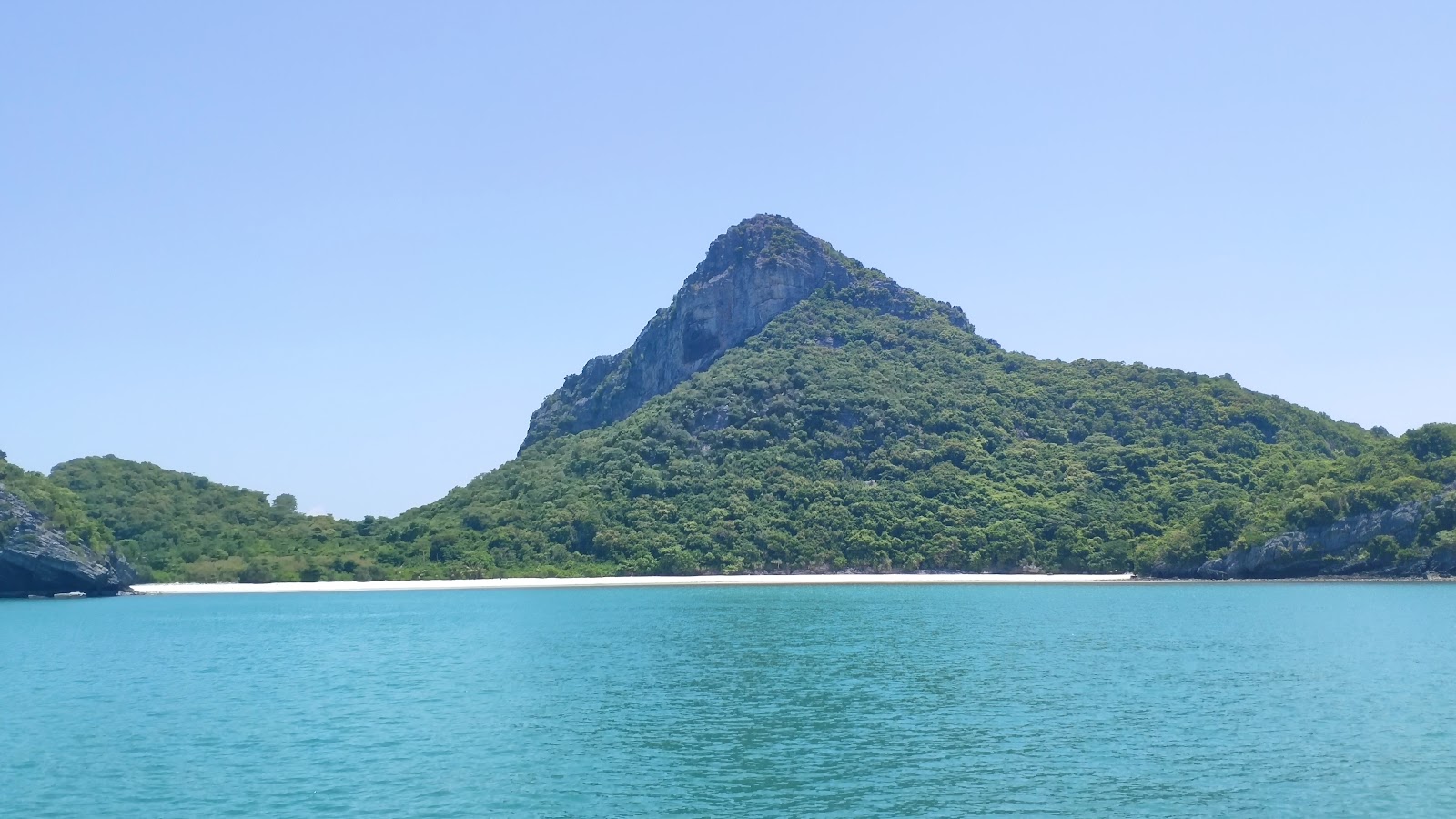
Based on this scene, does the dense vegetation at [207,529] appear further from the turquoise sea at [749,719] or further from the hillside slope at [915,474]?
the turquoise sea at [749,719]

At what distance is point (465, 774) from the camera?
28766mm

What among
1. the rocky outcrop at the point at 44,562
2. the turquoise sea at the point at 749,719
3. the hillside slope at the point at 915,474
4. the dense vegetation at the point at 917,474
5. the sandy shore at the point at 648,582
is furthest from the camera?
the hillside slope at the point at 915,474

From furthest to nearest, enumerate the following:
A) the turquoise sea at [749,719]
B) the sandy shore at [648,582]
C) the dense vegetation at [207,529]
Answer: the dense vegetation at [207,529], the sandy shore at [648,582], the turquoise sea at [749,719]

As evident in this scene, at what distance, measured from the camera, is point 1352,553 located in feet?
365

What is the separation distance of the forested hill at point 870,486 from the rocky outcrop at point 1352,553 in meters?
0.68

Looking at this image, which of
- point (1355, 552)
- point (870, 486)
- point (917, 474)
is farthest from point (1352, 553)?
point (870, 486)

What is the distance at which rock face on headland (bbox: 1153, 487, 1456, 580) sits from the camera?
107m

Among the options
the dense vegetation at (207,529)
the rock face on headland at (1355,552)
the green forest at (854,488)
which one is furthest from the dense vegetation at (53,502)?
the rock face on headland at (1355,552)

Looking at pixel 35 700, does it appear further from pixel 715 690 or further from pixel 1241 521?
pixel 1241 521

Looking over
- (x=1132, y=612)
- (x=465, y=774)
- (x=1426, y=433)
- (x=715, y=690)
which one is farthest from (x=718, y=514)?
(x=465, y=774)

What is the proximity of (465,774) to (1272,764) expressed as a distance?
20.9 meters

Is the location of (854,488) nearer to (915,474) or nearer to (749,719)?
(915,474)

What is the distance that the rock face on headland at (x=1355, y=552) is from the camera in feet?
351

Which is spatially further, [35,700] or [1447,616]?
[1447,616]
